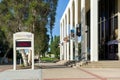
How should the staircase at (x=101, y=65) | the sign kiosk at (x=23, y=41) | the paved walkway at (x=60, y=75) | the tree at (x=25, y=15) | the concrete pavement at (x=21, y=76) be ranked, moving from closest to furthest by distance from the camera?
the concrete pavement at (x=21, y=76) → the paved walkway at (x=60, y=75) → the sign kiosk at (x=23, y=41) → the tree at (x=25, y=15) → the staircase at (x=101, y=65)

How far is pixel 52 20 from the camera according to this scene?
4628 cm

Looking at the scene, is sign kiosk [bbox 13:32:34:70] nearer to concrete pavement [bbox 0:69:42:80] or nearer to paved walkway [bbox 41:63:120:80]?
paved walkway [bbox 41:63:120:80]

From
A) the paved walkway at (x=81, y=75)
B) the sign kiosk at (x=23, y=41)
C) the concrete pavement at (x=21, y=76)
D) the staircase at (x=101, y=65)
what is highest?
the sign kiosk at (x=23, y=41)

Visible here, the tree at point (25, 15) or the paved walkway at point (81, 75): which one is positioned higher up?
the tree at point (25, 15)

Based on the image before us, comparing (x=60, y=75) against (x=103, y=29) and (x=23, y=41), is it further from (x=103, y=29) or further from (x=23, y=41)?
(x=103, y=29)

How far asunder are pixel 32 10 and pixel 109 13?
23325 millimetres

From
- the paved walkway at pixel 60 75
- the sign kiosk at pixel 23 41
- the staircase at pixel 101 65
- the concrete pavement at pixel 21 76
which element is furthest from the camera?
the staircase at pixel 101 65

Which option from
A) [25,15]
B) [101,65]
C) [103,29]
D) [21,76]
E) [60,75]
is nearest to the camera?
[21,76]

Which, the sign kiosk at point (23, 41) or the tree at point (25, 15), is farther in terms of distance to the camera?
the tree at point (25, 15)

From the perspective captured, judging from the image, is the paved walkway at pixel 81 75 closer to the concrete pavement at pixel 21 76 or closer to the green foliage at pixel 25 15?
the concrete pavement at pixel 21 76

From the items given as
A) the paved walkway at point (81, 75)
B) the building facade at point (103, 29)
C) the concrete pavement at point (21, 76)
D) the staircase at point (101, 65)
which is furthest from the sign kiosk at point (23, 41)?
the building facade at point (103, 29)

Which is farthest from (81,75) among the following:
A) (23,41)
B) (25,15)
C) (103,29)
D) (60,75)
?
(103,29)

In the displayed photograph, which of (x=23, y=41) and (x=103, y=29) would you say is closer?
(x=23, y=41)

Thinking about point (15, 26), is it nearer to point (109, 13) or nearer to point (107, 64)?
point (107, 64)
